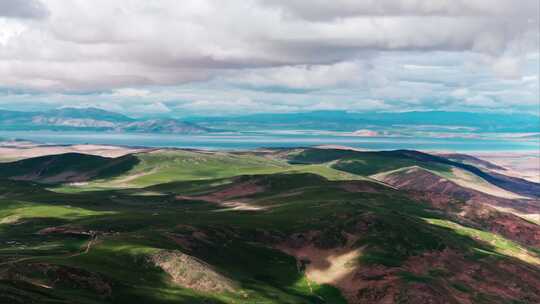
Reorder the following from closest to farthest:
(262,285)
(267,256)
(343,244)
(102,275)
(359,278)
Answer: (102,275) → (262,285) → (359,278) → (267,256) → (343,244)

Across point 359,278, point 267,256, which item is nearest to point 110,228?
point 267,256

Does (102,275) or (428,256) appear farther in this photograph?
(428,256)

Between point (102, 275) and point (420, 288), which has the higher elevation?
point (102, 275)

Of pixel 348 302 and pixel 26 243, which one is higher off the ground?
pixel 26 243

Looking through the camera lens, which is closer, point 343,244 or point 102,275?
point 102,275

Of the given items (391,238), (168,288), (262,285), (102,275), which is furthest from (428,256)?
(102,275)

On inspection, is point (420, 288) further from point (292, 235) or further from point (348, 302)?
point (292, 235)

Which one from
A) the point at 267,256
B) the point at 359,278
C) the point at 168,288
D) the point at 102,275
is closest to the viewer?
the point at 102,275

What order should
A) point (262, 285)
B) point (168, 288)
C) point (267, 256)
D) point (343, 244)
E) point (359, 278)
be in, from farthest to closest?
point (343, 244), point (267, 256), point (359, 278), point (262, 285), point (168, 288)

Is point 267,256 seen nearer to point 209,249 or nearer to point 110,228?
point 209,249
